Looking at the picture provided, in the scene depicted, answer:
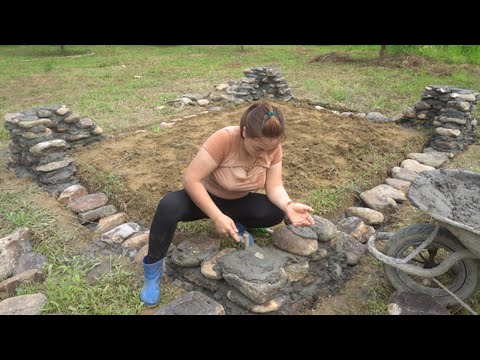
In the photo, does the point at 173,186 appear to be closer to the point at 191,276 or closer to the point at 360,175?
the point at 191,276

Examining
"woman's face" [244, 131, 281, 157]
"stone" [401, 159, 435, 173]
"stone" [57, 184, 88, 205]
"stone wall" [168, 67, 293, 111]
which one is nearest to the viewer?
"woman's face" [244, 131, 281, 157]

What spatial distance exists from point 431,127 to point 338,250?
3.85 m

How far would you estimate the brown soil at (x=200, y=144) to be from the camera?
13.1ft

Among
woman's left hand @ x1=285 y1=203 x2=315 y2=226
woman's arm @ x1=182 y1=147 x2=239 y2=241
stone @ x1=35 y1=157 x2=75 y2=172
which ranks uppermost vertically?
woman's arm @ x1=182 y1=147 x2=239 y2=241

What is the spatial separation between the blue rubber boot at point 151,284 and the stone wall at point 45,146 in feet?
6.85

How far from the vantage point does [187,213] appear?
8.20 feet

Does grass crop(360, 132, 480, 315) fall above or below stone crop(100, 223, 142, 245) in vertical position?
below

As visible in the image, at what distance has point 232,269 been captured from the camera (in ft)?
7.98

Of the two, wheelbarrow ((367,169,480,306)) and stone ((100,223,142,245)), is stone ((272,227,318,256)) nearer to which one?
wheelbarrow ((367,169,480,306))

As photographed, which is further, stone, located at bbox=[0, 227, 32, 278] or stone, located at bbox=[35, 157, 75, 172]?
stone, located at bbox=[35, 157, 75, 172]

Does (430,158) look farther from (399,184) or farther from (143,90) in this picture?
(143,90)

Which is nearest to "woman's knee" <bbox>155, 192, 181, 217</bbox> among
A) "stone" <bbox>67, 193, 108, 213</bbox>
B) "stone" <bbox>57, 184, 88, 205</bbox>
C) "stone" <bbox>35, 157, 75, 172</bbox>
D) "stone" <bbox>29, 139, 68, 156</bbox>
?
"stone" <bbox>67, 193, 108, 213</bbox>

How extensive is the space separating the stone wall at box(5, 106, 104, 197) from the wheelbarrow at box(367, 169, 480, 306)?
341 cm

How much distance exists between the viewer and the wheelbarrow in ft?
7.51
